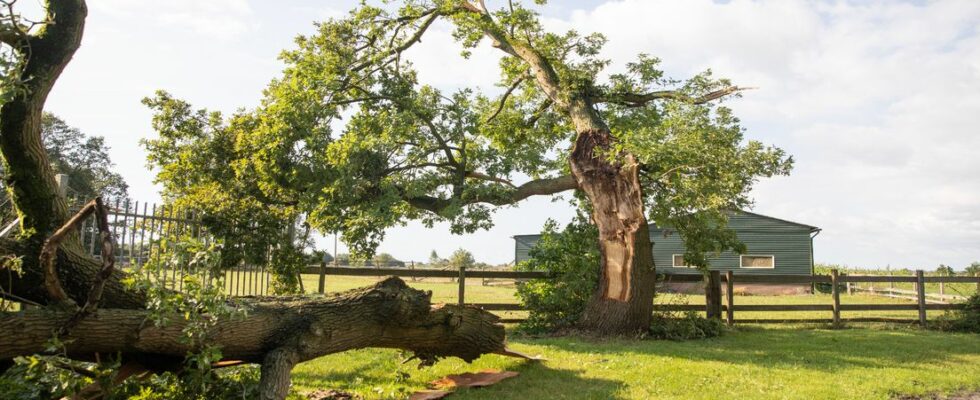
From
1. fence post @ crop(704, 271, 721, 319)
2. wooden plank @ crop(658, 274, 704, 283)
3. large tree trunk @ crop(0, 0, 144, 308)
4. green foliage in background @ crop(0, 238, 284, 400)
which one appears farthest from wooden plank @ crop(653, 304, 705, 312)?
large tree trunk @ crop(0, 0, 144, 308)

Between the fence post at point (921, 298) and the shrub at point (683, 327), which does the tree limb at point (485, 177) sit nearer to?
the shrub at point (683, 327)

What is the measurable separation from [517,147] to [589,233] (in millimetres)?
3518

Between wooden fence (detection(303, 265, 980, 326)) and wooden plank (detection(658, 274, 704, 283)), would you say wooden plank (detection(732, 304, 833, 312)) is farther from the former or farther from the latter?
wooden plank (detection(658, 274, 704, 283))

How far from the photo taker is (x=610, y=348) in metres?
11.5

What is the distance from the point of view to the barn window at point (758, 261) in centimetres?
3139

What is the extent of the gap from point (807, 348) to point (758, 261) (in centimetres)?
2115

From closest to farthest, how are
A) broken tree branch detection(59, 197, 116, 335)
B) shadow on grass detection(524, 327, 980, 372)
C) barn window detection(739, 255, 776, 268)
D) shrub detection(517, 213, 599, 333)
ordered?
broken tree branch detection(59, 197, 116, 335), shadow on grass detection(524, 327, 980, 372), shrub detection(517, 213, 599, 333), barn window detection(739, 255, 776, 268)

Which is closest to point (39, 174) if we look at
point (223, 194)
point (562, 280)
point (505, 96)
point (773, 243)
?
point (223, 194)

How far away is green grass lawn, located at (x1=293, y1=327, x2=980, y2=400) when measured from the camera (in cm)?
793

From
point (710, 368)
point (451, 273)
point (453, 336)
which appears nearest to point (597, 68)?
point (451, 273)

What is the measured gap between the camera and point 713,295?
1548 centimetres

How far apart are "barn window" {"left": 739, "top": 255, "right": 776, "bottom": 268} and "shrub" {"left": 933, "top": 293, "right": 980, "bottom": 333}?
1539 centimetres

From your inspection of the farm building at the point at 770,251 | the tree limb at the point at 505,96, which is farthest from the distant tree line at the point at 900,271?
the tree limb at the point at 505,96

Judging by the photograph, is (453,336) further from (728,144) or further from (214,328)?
(728,144)
